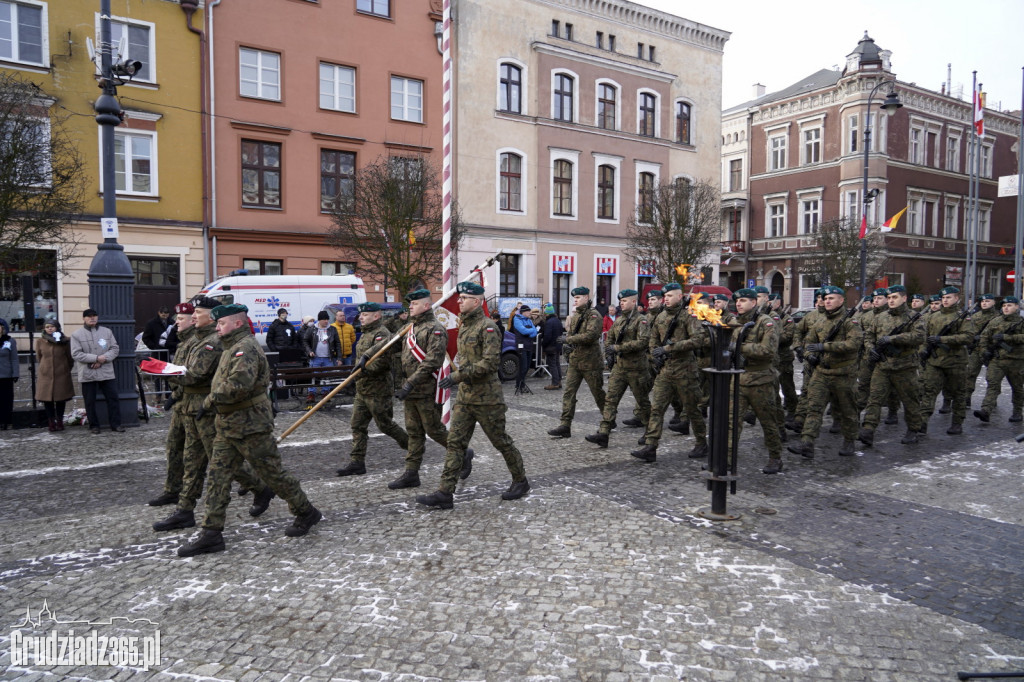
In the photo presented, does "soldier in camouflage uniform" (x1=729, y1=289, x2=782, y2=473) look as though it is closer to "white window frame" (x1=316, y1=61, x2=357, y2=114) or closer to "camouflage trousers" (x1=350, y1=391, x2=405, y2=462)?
"camouflage trousers" (x1=350, y1=391, x2=405, y2=462)

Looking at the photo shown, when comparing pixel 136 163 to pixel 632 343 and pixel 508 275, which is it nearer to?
pixel 508 275

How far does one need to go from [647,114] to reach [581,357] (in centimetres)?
2633

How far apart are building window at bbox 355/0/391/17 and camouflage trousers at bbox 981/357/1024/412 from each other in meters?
22.4

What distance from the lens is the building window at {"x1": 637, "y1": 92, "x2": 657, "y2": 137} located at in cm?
3316

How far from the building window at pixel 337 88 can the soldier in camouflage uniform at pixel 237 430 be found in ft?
68.5

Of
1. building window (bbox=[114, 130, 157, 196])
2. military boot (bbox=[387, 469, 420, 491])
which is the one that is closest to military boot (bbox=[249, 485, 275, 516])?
military boot (bbox=[387, 469, 420, 491])

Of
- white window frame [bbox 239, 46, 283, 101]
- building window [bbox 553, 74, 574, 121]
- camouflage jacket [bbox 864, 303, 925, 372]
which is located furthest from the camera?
building window [bbox 553, 74, 574, 121]

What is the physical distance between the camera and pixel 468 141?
91.8 feet

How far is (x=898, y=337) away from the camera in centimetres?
923

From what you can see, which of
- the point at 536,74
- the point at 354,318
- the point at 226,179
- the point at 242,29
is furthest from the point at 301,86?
the point at 354,318

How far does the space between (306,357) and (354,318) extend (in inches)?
84.0

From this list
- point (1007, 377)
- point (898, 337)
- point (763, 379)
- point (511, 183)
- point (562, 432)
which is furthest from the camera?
point (511, 183)

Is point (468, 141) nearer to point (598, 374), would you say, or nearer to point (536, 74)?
point (536, 74)

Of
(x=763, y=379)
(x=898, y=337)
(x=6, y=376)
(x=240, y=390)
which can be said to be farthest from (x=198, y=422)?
(x=898, y=337)
